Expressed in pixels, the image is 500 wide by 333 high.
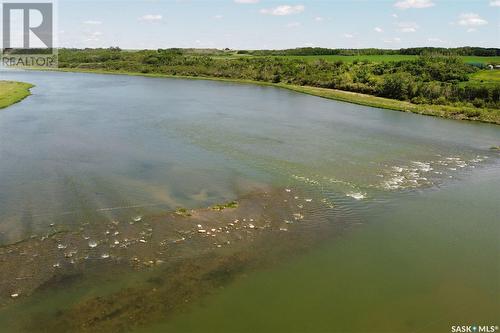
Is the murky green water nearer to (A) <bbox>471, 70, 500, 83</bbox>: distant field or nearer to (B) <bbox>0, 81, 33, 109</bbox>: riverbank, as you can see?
(B) <bbox>0, 81, 33, 109</bbox>: riverbank

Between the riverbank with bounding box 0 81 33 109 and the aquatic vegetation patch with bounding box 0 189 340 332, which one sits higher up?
the riverbank with bounding box 0 81 33 109

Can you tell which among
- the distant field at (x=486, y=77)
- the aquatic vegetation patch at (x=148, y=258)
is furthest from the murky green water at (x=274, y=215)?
the distant field at (x=486, y=77)

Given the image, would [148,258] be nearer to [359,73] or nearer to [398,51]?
[359,73]

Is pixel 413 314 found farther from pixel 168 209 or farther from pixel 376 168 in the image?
pixel 376 168

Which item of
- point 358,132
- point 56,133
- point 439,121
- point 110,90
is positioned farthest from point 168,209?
point 110,90

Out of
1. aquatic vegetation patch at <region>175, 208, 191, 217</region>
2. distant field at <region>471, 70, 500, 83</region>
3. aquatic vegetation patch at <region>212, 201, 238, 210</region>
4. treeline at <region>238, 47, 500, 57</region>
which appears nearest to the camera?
aquatic vegetation patch at <region>175, 208, 191, 217</region>

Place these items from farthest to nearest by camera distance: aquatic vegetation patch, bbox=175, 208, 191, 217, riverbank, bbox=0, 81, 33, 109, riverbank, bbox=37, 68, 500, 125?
1. riverbank, bbox=0, 81, 33, 109
2. riverbank, bbox=37, 68, 500, 125
3. aquatic vegetation patch, bbox=175, 208, 191, 217

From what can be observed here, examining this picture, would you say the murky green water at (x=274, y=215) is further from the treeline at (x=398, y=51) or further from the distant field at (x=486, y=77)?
the treeline at (x=398, y=51)

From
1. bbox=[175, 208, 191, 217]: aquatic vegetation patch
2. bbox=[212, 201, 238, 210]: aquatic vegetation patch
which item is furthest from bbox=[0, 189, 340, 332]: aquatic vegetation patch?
bbox=[175, 208, 191, 217]: aquatic vegetation patch
